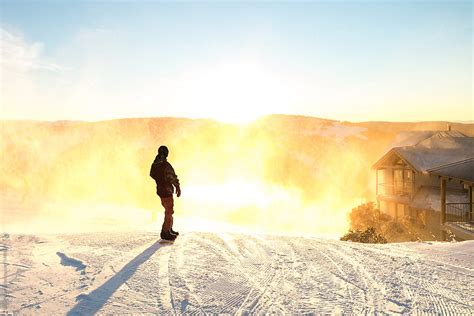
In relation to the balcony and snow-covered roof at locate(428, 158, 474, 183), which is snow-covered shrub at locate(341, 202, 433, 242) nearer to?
the balcony

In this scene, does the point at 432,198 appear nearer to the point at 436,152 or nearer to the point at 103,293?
the point at 436,152

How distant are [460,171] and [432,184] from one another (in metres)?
7.75

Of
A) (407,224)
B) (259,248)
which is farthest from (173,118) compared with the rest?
(259,248)

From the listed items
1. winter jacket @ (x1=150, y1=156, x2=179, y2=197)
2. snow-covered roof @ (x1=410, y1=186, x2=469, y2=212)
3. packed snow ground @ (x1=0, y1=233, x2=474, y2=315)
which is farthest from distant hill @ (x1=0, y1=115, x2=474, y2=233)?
packed snow ground @ (x1=0, y1=233, x2=474, y2=315)

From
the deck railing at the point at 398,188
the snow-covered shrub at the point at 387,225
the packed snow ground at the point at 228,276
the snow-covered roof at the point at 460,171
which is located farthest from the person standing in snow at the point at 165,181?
the deck railing at the point at 398,188

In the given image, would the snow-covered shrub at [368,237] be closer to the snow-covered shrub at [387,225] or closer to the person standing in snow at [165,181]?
the snow-covered shrub at [387,225]

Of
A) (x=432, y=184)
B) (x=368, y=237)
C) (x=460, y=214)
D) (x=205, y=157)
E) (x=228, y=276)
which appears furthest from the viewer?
(x=205, y=157)

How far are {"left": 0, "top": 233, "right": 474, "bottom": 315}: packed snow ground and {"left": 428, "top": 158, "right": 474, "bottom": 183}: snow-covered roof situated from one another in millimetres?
12879

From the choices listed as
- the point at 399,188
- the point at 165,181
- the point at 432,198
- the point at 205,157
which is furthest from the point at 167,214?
the point at 205,157

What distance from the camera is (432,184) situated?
87.2ft

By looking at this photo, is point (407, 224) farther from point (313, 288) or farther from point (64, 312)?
point (64, 312)

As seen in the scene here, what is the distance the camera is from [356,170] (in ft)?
233

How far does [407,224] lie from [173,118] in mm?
83782

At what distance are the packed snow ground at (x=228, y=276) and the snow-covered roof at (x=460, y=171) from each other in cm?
1288
